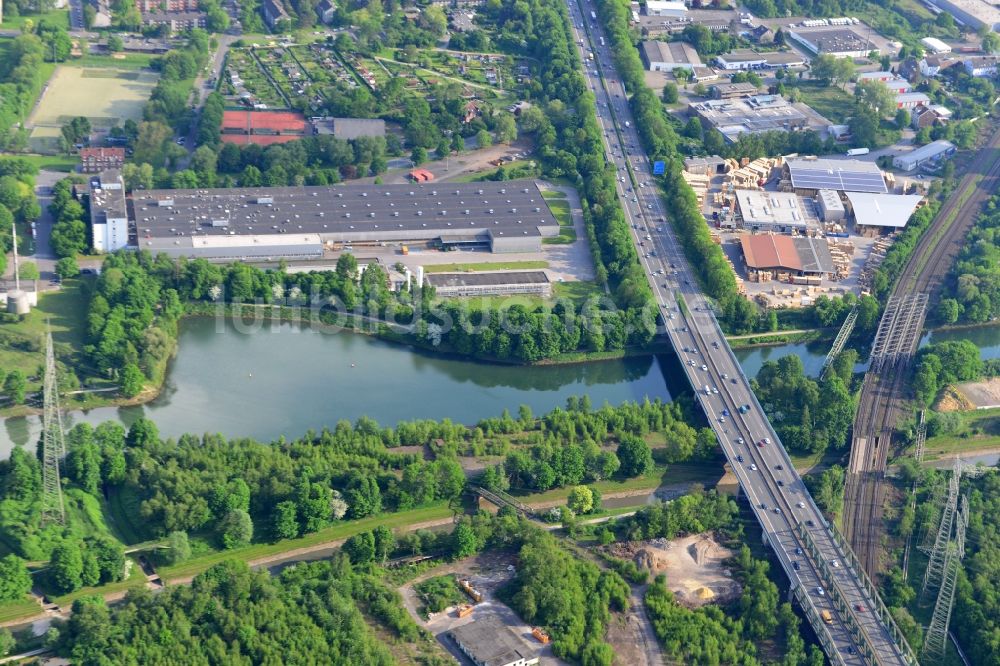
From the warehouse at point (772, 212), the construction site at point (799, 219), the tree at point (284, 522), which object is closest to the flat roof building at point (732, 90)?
the construction site at point (799, 219)

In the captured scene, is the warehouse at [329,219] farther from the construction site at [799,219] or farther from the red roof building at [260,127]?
the construction site at [799,219]

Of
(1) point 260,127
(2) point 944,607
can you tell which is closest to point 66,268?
(1) point 260,127

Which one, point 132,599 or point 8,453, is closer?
point 132,599

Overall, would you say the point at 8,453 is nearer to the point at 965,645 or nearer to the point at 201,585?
the point at 201,585

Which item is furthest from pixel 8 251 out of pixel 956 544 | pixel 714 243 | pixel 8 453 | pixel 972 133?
pixel 972 133

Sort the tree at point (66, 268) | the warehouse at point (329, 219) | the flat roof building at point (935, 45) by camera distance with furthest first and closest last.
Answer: the flat roof building at point (935, 45), the warehouse at point (329, 219), the tree at point (66, 268)

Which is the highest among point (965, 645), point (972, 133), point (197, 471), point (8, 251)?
point (972, 133)
